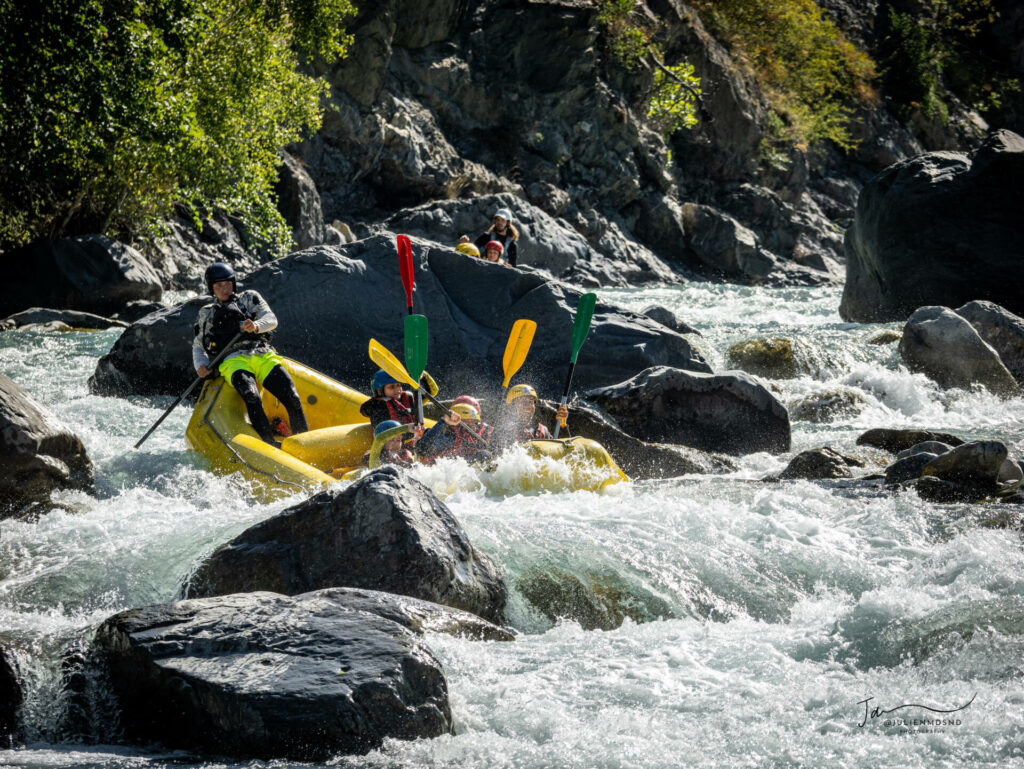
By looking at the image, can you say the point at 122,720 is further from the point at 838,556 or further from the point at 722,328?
the point at 722,328

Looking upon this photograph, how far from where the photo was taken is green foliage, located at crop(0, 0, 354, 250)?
9.94 m

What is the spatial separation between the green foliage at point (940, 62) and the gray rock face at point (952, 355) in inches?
914

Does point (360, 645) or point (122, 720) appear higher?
point (360, 645)

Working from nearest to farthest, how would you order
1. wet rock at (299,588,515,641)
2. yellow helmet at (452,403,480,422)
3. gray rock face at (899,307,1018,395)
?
wet rock at (299,588,515,641) → yellow helmet at (452,403,480,422) → gray rock face at (899,307,1018,395)

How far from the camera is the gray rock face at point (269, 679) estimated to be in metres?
2.81

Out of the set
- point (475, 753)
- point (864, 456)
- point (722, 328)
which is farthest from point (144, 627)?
point (722, 328)

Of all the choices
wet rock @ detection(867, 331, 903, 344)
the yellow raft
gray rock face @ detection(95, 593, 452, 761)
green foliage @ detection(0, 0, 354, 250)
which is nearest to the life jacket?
the yellow raft

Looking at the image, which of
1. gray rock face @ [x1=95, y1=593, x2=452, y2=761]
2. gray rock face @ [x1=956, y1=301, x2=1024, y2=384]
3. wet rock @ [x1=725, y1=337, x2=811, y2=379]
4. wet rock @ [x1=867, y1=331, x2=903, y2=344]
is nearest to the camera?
gray rock face @ [x1=95, y1=593, x2=452, y2=761]

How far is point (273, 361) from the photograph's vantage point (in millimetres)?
6859

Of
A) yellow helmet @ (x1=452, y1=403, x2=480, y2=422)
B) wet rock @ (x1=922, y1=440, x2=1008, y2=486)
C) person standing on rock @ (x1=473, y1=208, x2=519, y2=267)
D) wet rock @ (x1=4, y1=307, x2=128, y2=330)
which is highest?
person standing on rock @ (x1=473, y1=208, x2=519, y2=267)

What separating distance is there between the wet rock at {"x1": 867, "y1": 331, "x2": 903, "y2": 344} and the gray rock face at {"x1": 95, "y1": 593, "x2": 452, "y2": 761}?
864 centimetres

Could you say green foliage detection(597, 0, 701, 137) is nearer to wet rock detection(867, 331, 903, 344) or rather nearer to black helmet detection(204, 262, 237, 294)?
wet rock detection(867, 331, 903, 344)

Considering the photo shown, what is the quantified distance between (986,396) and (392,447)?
5979 millimetres

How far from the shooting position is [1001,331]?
9680 mm
